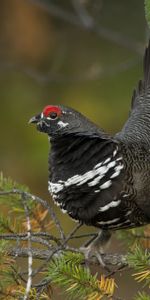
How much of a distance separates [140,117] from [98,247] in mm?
950

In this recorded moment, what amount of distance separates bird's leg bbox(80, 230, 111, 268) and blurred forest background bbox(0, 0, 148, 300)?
137 inches

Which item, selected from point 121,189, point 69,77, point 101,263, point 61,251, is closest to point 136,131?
point 121,189

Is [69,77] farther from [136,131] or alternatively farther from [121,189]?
[121,189]

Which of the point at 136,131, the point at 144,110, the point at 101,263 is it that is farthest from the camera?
the point at 144,110

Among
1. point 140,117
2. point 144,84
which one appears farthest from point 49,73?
point 140,117

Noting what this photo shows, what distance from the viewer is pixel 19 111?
8.36 m

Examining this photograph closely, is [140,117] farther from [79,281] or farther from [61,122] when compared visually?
[79,281]

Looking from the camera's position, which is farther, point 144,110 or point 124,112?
point 124,112

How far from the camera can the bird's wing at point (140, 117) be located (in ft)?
14.2

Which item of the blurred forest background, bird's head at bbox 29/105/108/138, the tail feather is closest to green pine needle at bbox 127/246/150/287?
bird's head at bbox 29/105/108/138

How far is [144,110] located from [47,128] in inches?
34.4

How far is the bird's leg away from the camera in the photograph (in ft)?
12.5

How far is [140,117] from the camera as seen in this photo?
473 centimetres

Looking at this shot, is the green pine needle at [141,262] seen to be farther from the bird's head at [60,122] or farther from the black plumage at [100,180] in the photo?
the bird's head at [60,122]
